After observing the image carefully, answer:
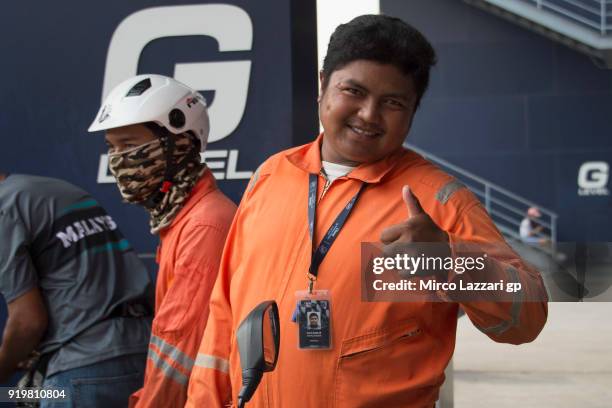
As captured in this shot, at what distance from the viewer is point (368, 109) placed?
2162 millimetres

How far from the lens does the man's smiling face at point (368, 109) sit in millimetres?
2172

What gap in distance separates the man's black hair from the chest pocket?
586 millimetres

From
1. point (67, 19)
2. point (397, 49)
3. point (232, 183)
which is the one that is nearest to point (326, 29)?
point (232, 183)

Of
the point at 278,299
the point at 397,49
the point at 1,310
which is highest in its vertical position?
A: the point at 397,49

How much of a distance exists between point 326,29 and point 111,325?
1.96 metres

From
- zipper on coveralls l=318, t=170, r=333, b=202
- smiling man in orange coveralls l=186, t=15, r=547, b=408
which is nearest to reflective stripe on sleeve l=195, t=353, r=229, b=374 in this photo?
smiling man in orange coveralls l=186, t=15, r=547, b=408

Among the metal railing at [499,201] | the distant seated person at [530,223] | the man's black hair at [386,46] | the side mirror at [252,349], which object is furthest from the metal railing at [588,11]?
the side mirror at [252,349]

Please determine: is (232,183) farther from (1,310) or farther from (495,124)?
(495,124)

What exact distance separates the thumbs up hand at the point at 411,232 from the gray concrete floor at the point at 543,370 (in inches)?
188

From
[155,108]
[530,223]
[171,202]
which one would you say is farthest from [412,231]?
[530,223]

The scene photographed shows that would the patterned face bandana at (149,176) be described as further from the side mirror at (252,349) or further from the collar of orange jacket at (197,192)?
the side mirror at (252,349)

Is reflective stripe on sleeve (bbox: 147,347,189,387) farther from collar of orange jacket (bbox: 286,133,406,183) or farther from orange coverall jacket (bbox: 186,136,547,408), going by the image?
collar of orange jacket (bbox: 286,133,406,183)

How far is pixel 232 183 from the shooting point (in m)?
4.29

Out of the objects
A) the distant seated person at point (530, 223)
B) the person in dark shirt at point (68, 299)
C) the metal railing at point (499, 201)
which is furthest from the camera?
the metal railing at point (499, 201)
